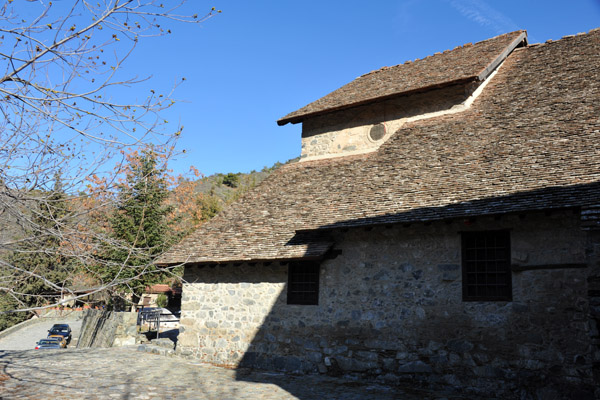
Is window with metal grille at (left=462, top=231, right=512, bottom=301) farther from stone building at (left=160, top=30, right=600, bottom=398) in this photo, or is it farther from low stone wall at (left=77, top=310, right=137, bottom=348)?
low stone wall at (left=77, top=310, right=137, bottom=348)

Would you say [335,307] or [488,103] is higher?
[488,103]

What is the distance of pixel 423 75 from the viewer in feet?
43.2

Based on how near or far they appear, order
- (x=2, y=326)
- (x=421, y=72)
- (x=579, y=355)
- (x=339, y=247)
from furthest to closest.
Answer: (x=2, y=326) < (x=421, y=72) < (x=339, y=247) < (x=579, y=355)

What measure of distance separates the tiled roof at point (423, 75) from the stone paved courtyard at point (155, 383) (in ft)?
25.2

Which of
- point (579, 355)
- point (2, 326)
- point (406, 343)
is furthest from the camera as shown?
point (2, 326)

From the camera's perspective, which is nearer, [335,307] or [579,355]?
[579,355]

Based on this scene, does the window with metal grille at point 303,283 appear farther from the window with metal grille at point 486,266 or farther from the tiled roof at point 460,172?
the window with metal grille at point 486,266

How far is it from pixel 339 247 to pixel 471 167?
128 inches

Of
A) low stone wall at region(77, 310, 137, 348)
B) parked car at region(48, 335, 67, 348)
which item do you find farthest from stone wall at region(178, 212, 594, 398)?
parked car at region(48, 335, 67, 348)

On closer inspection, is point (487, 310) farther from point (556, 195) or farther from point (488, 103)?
point (488, 103)

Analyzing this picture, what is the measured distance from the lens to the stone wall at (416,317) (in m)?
7.35

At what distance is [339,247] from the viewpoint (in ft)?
32.7

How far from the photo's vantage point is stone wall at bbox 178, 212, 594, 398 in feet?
24.1

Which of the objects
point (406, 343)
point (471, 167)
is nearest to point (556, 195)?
point (471, 167)
